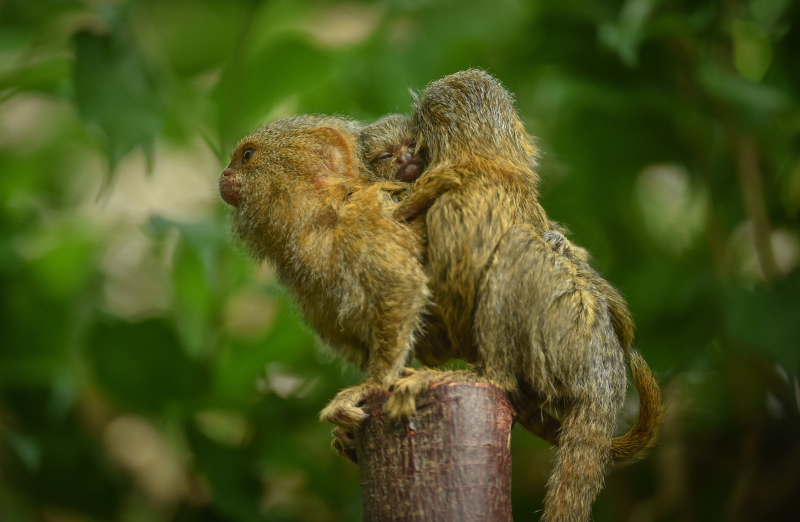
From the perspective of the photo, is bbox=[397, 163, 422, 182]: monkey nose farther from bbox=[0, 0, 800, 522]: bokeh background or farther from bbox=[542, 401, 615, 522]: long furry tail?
bbox=[0, 0, 800, 522]: bokeh background

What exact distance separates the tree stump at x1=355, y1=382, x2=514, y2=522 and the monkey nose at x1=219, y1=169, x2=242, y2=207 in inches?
26.5

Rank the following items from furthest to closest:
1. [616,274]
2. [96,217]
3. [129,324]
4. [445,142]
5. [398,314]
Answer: [96,217] → [616,274] → [129,324] → [445,142] → [398,314]

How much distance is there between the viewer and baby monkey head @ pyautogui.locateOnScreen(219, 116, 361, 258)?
177cm

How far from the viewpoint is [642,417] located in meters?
1.71

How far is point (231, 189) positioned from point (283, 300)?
77 cm

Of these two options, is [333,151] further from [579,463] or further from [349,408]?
[579,463]

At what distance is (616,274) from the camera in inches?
121

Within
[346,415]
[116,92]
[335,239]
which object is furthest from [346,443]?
[116,92]

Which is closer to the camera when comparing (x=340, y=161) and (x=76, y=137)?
(x=340, y=161)

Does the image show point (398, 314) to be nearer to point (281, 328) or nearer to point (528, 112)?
point (281, 328)

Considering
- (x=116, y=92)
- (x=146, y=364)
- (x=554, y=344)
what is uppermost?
(x=554, y=344)

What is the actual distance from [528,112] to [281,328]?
1.42 m

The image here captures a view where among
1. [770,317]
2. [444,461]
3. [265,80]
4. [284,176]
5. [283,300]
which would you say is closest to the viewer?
[444,461]

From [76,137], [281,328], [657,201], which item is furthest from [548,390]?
[76,137]
